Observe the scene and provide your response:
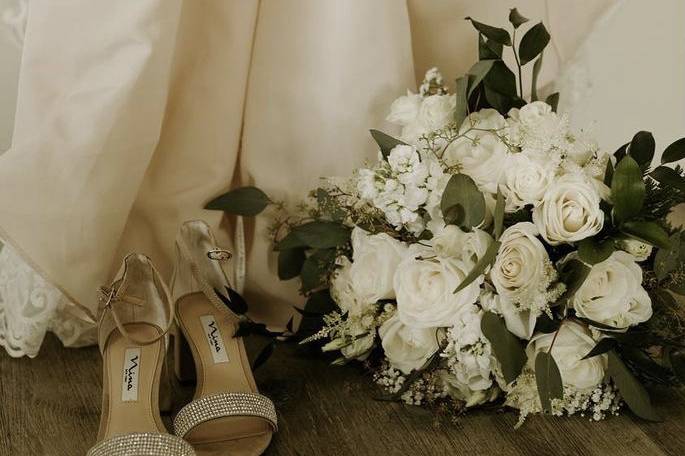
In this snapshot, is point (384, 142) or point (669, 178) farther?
point (384, 142)

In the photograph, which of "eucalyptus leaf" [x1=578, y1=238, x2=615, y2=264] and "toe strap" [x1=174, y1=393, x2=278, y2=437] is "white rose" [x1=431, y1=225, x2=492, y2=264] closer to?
"eucalyptus leaf" [x1=578, y1=238, x2=615, y2=264]

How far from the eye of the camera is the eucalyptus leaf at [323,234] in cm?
129

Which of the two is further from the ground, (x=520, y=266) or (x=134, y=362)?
(x=520, y=266)

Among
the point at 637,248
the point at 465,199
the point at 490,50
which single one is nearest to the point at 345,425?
the point at 465,199

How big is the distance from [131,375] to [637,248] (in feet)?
2.20

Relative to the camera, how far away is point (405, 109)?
1268mm

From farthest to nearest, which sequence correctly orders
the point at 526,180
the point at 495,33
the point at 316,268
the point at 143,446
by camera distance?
the point at 316,268 < the point at 495,33 < the point at 526,180 < the point at 143,446

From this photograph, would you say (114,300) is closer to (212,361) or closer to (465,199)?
(212,361)

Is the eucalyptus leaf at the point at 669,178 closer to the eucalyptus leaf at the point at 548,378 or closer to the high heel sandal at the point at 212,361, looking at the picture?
the eucalyptus leaf at the point at 548,378

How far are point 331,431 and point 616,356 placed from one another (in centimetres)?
39

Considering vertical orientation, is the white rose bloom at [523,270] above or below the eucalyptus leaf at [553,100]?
below

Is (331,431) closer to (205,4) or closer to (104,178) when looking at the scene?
(104,178)

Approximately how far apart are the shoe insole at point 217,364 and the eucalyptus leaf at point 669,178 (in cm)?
60

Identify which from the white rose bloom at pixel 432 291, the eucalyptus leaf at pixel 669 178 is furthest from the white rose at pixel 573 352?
the eucalyptus leaf at pixel 669 178
